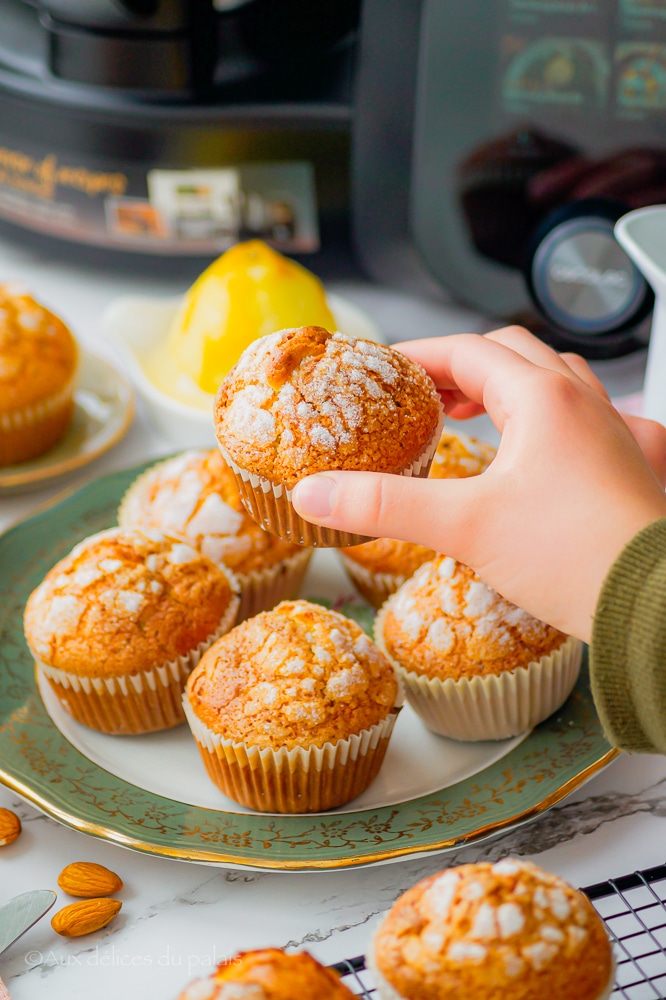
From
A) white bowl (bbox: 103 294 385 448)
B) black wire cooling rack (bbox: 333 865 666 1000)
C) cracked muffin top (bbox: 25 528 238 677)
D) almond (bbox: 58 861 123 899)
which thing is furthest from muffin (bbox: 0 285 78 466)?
black wire cooling rack (bbox: 333 865 666 1000)

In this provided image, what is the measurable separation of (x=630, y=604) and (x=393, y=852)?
355 mm

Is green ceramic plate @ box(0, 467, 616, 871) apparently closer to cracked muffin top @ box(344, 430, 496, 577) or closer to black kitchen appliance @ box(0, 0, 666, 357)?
cracked muffin top @ box(344, 430, 496, 577)

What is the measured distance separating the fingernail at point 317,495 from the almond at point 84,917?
443 mm

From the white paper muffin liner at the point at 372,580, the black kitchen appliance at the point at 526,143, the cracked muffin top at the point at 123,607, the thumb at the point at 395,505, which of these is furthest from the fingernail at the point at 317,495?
the black kitchen appliance at the point at 526,143

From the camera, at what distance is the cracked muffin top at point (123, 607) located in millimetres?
1149

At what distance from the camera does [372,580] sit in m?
1.36

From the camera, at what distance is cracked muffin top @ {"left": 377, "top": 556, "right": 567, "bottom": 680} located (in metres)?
1.12

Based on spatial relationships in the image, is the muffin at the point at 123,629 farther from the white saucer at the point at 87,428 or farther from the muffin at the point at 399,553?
the white saucer at the point at 87,428

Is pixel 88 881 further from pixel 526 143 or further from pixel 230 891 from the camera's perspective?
pixel 526 143

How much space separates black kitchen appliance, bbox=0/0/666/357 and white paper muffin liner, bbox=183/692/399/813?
991 mm

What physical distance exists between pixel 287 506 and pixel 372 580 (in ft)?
1.13

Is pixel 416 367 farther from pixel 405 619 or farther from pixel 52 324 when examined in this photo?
pixel 52 324

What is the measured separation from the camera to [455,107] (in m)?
1.73

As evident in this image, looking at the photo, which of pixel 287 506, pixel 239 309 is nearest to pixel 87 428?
pixel 239 309
